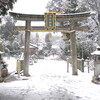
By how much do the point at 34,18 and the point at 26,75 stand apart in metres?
4.44

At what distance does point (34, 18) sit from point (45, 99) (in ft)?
22.1

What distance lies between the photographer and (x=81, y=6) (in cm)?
1616

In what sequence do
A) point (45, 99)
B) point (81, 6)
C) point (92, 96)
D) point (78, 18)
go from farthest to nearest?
point (81, 6)
point (78, 18)
point (92, 96)
point (45, 99)

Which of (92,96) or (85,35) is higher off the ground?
(85,35)

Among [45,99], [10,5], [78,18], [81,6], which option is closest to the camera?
[45,99]

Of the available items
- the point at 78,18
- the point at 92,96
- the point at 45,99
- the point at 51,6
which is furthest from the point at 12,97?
the point at 51,6

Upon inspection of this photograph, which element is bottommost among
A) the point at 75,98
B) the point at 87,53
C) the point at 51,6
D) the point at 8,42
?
the point at 75,98

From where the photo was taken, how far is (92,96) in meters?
5.84

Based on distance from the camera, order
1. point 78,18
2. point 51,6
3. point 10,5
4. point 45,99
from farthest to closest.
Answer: point 51,6, point 78,18, point 10,5, point 45,99

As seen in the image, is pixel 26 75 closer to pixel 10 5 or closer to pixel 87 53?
pixel 10 5

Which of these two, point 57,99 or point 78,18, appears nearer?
point 57,99

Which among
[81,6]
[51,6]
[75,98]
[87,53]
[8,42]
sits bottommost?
[75,98]

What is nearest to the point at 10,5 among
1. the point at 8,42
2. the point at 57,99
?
the point at 57,99

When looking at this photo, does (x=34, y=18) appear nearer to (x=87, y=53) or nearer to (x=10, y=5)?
(x=10, y=5)
